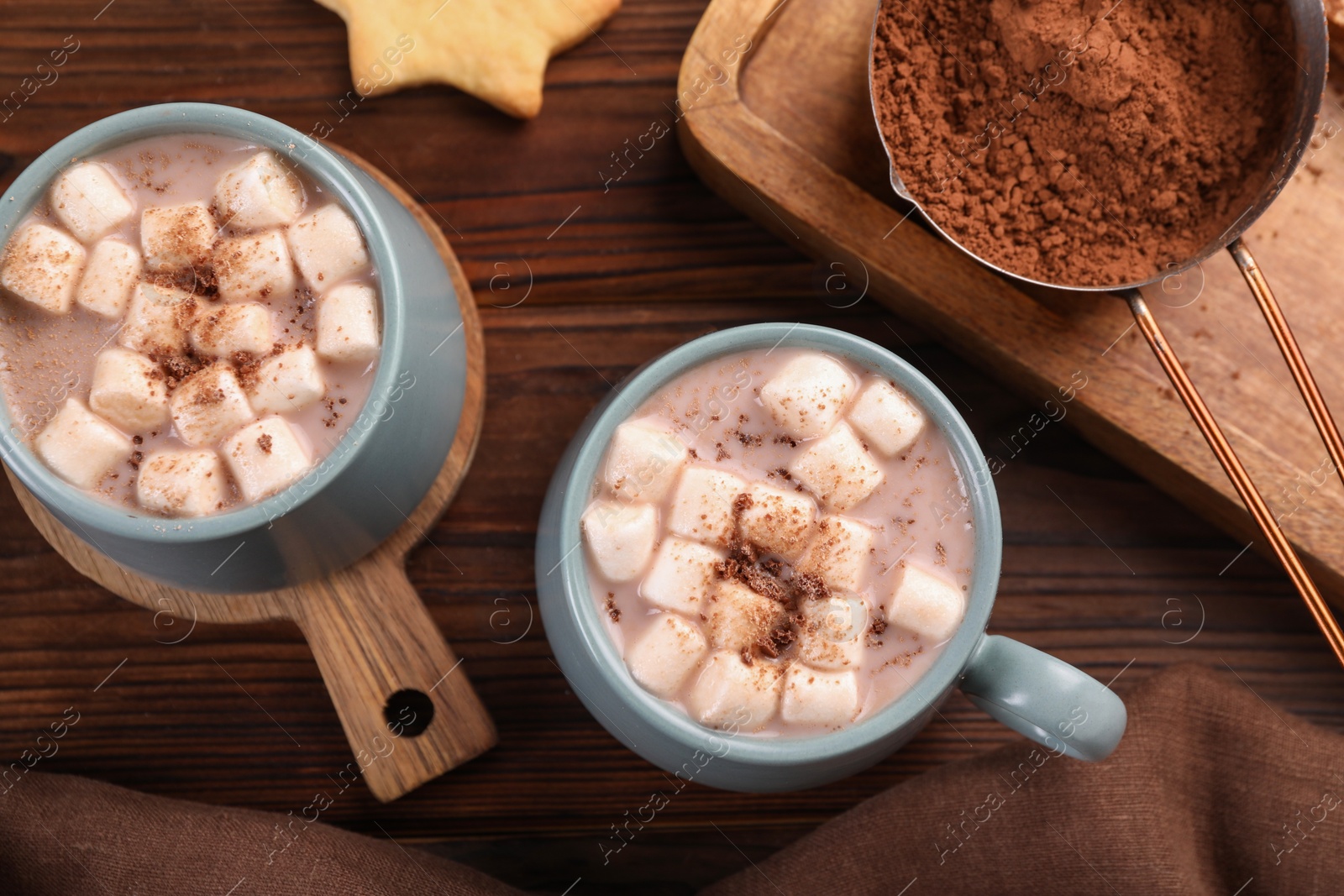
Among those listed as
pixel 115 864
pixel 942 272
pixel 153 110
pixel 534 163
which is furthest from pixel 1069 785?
pixel 153 110

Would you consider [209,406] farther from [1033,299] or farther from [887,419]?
[1033,299]

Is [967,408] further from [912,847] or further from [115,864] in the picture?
[115,864]

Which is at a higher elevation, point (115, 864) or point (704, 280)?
point (704, 280)

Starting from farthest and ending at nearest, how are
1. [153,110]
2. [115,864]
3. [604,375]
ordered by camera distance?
[604,375] < [115,864] < [153,110]

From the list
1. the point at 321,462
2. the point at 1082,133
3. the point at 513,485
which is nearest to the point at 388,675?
the point at 513,485

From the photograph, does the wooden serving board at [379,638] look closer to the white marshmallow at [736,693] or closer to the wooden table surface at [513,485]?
the wooden table surface at [513,485]

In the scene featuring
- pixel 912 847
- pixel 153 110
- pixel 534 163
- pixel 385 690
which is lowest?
pixel 912 847

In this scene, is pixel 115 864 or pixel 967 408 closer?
pixel 115 864
